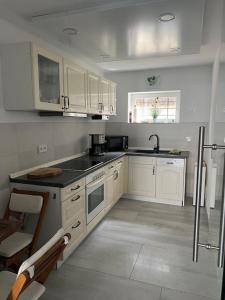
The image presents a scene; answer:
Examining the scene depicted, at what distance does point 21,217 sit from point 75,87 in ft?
5.15

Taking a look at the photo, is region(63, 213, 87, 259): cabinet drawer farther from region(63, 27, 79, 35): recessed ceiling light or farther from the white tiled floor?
region(63, 27, 79, 35): recessed ceiling light

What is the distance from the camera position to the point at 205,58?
345 cm

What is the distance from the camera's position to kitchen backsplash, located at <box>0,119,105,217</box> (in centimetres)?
212

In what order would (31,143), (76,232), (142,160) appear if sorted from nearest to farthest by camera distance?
(76,232) → (31,143) → (142,160)

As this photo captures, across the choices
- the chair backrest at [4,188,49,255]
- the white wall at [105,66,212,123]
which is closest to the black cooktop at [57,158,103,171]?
the chair backrest at [4,188,49,255]

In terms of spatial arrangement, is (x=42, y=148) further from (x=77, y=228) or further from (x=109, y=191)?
(x=109, y=191)

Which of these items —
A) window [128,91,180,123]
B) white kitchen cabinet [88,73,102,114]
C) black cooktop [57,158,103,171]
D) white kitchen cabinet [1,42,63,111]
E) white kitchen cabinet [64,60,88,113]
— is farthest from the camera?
window [128,91,180,123]

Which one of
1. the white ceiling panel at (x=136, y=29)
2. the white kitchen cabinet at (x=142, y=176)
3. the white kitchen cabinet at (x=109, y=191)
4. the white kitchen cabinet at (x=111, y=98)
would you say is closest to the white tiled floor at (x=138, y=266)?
the white kitchen cabinet at (x=109, y=191)

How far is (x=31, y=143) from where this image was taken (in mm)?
2451

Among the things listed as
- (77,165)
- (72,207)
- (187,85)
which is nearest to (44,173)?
(72,207)

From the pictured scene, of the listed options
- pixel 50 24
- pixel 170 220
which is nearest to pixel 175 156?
pixel 170 220

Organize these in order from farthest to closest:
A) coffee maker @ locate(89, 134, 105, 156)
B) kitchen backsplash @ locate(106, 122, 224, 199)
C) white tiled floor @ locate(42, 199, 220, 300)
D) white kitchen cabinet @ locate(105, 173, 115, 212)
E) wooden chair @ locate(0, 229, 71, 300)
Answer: kitchen backsplash @ locate(106, 122, 224, 199) < coffee maker @ locate(89, 134, 105, 156) < white kitchen cabinet @ locate(105, 173, 115, 212) < white tiled floor @ locate(42, 199, 220, 300) < wooden chair @ locate(0, 229, 71, 300)

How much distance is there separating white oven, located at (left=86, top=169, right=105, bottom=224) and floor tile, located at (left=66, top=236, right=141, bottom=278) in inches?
11.3

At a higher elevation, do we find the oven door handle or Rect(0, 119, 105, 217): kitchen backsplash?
Rect(0, 119, 105, 217): kitchen backsplash
